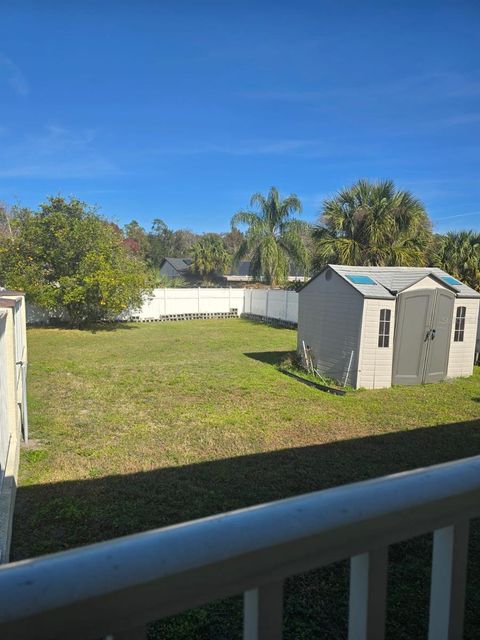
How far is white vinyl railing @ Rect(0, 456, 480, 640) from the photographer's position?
0.55m

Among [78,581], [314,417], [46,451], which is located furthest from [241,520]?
[314,417]

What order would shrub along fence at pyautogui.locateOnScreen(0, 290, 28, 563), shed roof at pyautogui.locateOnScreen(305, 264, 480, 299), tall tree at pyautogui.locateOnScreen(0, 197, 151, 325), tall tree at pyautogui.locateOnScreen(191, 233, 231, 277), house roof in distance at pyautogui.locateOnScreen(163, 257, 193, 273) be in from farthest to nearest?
house roof in distance at pyautogui.locateOnScreen(163, 257, 193, 273)
tall tree at pyautogui.locateOnScreen(191, 233, 231, 277)
tall tree at pyautogui.locateOnScreen(0, 197, 151, 325)
shed roof at pyautogui.locateOnScreen(305, 264, 480, 299)
shrub along fence at pyautogui.locateOnScreen(0, 290, 28, 563)

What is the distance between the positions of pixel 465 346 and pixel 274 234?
14.5 metres

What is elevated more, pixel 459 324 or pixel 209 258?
pixel 209 258

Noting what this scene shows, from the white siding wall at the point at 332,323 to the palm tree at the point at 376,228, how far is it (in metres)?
3.95

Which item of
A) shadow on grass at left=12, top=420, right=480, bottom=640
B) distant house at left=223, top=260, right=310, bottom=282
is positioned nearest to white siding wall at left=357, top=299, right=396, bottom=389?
shadow on grass at left=12, top=420, right=480, bottom=640

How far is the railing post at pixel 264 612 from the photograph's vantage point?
712 mm

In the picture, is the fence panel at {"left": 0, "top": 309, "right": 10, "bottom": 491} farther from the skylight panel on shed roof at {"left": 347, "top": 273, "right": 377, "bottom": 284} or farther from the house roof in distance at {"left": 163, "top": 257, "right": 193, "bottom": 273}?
the house roof in distance at {"left": 163, "top": 257, "right": 193, "bottom": 273}

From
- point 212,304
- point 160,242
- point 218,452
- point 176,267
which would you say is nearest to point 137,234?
point 160,242

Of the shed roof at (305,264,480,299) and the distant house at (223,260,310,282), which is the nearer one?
the shed roof at (305,264,480,299)

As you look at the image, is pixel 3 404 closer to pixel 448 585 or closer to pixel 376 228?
pixel 448 585

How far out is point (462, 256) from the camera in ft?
40.4

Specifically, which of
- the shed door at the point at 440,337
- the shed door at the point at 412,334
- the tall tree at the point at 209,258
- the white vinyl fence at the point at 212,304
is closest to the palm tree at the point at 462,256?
the shed door at the point at 440,337

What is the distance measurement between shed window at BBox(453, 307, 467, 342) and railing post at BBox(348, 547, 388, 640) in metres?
8.88
